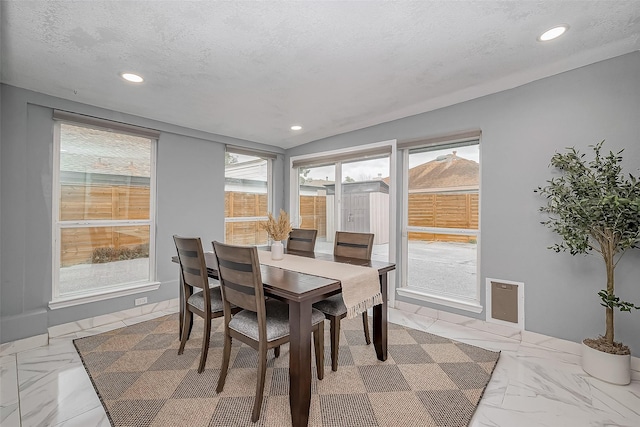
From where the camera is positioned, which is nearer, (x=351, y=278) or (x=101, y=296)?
(x=351, y=278)

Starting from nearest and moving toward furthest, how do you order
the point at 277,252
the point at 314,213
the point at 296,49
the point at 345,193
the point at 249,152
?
the point at 296,49, the point at 277,252, the point at 345,193, the point at 249,152, the point at 314,213

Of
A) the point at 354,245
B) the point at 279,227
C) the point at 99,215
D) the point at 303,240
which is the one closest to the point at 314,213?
the point at 303,240

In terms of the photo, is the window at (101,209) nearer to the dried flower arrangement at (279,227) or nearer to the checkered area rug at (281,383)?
the checkered area rug at (281,383)

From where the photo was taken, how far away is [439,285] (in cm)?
346

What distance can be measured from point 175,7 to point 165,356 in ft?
8.52

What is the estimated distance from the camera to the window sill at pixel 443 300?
10.1 feet

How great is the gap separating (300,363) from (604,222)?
2326 millimetres

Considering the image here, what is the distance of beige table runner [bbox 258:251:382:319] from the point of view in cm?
206

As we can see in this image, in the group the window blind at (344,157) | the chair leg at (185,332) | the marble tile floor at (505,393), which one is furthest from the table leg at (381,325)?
the window blind at (344,157)

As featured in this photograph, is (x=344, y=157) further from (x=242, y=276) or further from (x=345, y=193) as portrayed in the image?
(x=242, y=276)

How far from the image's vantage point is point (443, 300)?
3.28m

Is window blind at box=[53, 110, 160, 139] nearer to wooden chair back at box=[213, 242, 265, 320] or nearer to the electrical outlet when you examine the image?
the electrical outlet

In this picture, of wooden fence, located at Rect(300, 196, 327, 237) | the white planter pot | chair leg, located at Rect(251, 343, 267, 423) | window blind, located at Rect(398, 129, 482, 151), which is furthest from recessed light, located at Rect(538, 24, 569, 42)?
wooden fence, located at Rect(300, 196, 327, 237)

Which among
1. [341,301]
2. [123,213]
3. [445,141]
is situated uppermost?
[445,141]
